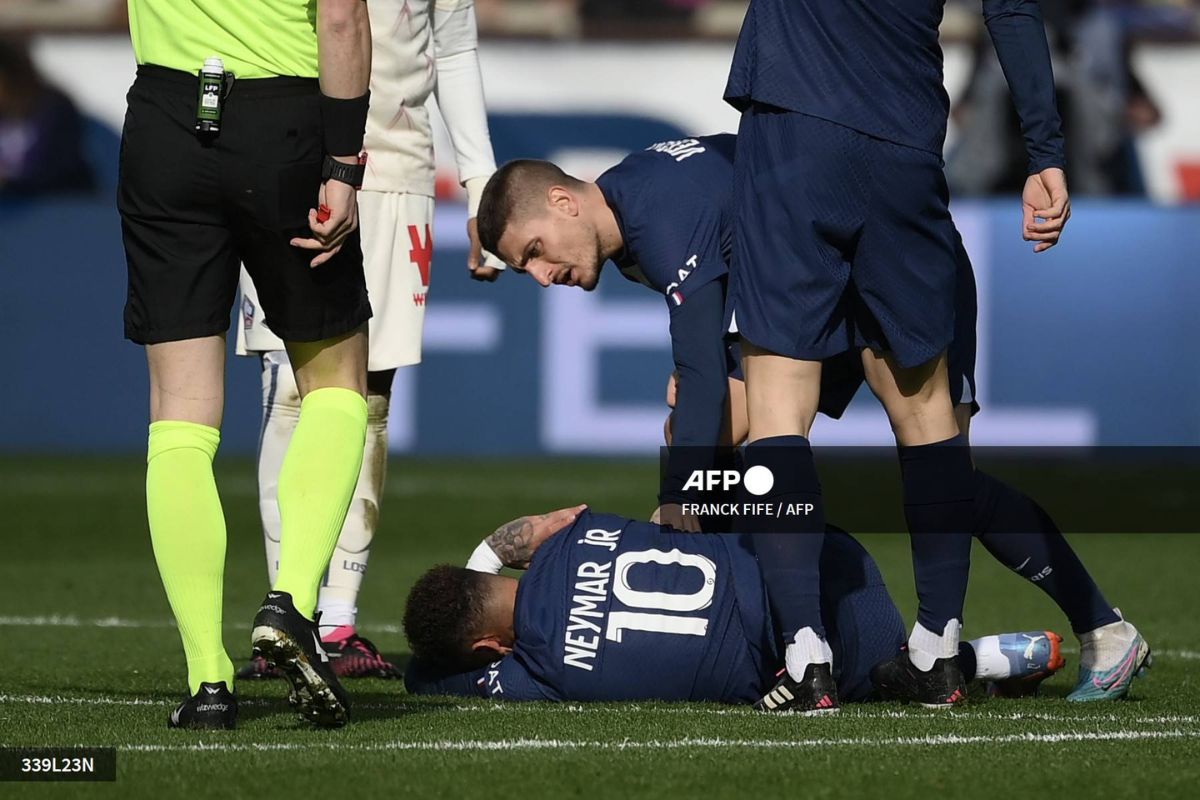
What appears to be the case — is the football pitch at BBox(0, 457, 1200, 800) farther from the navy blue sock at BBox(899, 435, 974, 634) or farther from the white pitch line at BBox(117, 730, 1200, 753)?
the navy blue sock at BBox(899, 435, 974, 634)

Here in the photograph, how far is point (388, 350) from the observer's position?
17.8ft

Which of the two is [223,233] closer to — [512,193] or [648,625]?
[512,193]

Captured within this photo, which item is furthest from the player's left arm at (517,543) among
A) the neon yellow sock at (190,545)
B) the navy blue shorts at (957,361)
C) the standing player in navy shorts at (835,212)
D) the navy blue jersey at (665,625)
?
the neon yellow sock at (190,545)

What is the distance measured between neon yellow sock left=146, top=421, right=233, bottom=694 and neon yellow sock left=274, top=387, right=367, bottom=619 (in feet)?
0.48

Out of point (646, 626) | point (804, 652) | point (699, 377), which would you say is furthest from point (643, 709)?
point (699, 377)

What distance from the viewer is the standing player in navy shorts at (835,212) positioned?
409 centimetres

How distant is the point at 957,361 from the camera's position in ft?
14.6

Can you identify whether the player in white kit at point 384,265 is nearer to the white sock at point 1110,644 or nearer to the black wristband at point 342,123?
the black wristband at point 342,123

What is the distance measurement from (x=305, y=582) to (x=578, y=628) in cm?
74

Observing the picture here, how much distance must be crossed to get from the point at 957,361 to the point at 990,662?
702mm

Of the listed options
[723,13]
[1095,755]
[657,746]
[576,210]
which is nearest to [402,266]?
[576,210]

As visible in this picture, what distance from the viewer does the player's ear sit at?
4.70 metres

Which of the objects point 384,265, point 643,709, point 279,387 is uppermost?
point 384,265

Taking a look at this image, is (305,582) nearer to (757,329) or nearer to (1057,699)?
(757,329)
